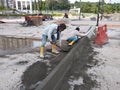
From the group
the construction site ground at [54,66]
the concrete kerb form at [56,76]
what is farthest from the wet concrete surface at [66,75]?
the concrete kerb form at [56,76]

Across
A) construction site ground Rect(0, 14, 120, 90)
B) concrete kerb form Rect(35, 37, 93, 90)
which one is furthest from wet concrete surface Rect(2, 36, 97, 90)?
concrete kerb form Rect(35, 37, 93, 90)

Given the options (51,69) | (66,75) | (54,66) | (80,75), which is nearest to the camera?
(66,75)

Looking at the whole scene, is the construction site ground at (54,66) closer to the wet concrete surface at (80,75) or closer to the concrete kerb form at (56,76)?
the wet concrete surface at (80,75)

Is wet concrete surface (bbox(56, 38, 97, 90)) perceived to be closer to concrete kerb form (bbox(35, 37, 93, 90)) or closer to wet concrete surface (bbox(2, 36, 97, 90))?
wet concrete surface (bbox(2, 36, 97, 90))

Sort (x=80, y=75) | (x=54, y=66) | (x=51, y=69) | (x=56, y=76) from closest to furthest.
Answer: (x=56, y=76) → (x=80, y=75) → (x=51, y=69) → (x=54, y=66)

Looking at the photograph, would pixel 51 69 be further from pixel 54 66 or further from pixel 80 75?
pixel 80 75

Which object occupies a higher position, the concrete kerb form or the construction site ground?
the concrete kerb form

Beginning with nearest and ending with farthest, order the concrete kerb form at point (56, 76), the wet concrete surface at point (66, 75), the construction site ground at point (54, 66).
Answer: the concrete kerb form at point (56, 76) → the wet concrete surface at point (66, 75) → the construction site ground at point (54, 66)

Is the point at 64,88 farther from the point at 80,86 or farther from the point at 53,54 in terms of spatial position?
the point at 53,54

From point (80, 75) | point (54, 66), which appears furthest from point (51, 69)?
point (80, 75)

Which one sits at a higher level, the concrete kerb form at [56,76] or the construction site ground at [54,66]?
the concrete kerb form at [56,76]

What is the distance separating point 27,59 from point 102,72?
9.94 feet

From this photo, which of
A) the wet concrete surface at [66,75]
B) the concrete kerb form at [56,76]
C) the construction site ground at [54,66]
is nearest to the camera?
the concrete kerb form at [56,76]

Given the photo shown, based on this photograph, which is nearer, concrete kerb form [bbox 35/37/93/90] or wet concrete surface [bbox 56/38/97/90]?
concrete kerb form [bbox 35/37/93/90]
